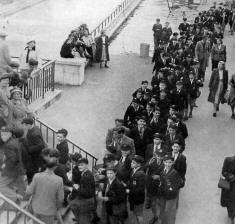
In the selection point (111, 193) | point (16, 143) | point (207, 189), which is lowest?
point (207, 189)

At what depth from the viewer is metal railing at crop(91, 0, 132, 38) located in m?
28.6

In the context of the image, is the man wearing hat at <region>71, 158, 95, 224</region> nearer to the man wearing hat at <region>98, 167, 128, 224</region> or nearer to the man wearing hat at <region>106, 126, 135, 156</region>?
the man wearing hat at <region>98, 167, 128, 224</region>

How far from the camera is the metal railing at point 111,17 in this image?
28.6 m

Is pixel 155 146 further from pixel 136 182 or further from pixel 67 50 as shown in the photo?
pixel 67 50

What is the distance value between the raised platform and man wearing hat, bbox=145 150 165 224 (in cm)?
852

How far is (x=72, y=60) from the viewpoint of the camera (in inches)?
794

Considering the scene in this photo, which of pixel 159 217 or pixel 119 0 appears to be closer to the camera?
pixel 159 217

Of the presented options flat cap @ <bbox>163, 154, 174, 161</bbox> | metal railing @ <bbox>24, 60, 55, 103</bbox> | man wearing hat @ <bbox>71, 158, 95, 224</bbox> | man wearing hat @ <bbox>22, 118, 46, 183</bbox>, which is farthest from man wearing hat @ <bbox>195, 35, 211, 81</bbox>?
man wearing hat @ <bbox>71, 158, 95, 224</bbox>

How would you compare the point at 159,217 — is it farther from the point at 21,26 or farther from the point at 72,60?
the point at 21,26

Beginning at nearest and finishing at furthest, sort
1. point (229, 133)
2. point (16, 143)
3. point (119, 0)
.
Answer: point (16, 143) → point (229, 133) → point (119, 0)

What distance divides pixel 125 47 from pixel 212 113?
29.2 ft

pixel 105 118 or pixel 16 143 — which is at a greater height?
pixel 16 143

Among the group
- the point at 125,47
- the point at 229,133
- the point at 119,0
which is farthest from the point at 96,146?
the point at 119,0

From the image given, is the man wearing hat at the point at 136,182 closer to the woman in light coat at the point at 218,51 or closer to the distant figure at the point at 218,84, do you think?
the distant figure at the point at 218,84
